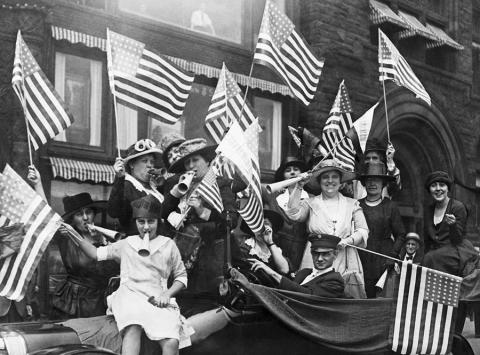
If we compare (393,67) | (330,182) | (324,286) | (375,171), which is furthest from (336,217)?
(393,67)

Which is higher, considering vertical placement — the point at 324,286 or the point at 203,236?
the point at 203,236

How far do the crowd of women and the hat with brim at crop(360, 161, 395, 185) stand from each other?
0.02 metres

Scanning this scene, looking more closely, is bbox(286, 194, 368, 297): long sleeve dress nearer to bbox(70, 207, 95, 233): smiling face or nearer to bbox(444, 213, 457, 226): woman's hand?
bbox(444, 213, 457, 226): woman's hand

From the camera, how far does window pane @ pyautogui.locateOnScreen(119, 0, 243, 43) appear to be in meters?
9.56

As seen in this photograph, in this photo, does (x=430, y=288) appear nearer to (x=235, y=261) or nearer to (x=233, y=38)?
(x=235, y=261)

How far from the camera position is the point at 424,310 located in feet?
18.4

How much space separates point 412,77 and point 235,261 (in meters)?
4.35

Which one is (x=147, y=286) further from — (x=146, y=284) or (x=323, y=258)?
(x=323, y=258)

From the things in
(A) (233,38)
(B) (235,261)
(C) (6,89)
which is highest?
(A) (233,38)

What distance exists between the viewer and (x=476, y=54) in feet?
51.6

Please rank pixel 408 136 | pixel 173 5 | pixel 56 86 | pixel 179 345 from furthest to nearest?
pixel 408 136, pixel 173 5, pixel 56 86, pixel 179 345

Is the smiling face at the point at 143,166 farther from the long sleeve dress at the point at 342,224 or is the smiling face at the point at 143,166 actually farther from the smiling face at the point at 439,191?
the smiling face at the point at 439,191

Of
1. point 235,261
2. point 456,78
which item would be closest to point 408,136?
point 456,78

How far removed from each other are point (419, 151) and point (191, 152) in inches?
341
